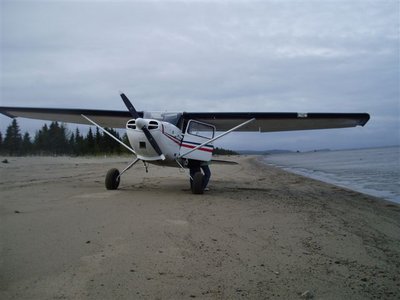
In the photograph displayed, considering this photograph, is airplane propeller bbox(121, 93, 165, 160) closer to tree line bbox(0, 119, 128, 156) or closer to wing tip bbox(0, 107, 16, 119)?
wing tip bbox(0, 107, 16, 119)

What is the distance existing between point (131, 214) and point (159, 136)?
12.4 feet

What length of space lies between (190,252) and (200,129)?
26.0 feet

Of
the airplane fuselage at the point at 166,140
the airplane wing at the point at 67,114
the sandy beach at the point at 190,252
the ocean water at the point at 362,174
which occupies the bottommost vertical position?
the ocean water at the point at 362,174

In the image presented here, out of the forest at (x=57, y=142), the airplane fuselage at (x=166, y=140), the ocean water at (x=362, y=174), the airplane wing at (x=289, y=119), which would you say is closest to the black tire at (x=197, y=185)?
the airplane fuselage at (x=166, y=140)

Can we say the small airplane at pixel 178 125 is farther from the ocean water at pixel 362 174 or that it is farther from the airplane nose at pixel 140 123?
the ocean water at pixel 362 174

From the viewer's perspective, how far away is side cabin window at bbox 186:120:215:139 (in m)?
11.2

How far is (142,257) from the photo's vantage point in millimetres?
3717

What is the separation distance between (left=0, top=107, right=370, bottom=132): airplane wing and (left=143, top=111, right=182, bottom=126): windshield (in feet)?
0.91

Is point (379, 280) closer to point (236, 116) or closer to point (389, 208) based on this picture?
point (389, 208)

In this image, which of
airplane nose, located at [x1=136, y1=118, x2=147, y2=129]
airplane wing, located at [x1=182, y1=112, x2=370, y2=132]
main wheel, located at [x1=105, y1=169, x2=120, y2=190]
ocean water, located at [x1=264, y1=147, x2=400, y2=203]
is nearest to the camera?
airplane nose, located at [x1=136, y1=118, x2=147, y2=129]

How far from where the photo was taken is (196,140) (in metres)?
11.2

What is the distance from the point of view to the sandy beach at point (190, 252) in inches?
117

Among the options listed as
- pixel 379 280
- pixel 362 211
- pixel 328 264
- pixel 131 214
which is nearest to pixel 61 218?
pixel 131 214

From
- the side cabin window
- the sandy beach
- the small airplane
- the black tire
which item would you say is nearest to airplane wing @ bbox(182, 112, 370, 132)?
the small airplane
